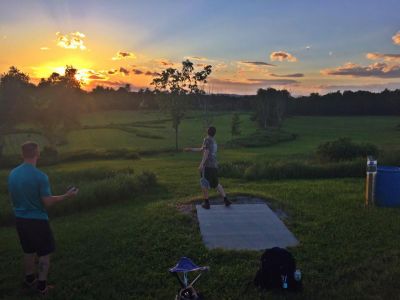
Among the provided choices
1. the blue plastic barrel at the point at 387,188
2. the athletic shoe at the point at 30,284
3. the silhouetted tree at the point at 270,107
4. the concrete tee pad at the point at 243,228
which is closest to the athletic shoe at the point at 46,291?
the athletic shoe at the point at 30,284

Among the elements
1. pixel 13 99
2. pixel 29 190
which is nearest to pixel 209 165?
pixel 29 190

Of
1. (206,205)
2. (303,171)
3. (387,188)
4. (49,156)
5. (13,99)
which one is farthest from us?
(13,99)

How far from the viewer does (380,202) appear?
38.0 ft

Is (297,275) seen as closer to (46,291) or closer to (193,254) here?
(193,254)

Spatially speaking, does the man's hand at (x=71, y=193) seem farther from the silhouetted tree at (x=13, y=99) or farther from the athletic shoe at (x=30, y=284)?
the silhouetted tree at (x=13, y=99)

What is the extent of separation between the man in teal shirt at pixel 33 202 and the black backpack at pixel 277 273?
9.22ft

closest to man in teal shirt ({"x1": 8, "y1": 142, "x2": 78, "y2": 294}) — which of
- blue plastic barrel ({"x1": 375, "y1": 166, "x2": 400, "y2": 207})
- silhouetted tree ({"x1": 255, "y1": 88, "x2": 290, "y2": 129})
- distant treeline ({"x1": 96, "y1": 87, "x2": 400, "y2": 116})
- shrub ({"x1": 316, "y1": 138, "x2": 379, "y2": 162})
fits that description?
blue plastic barrel ({"x1": 375, "y1": 166, "x2": 400, "y2": 207})

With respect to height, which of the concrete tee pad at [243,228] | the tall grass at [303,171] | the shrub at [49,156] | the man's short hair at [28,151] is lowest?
the shrub at [49,156]

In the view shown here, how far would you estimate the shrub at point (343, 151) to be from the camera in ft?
72.3

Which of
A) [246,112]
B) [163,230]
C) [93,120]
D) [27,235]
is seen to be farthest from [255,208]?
[246,112]

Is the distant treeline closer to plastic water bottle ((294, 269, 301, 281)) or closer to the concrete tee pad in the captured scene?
the concrete tee pad

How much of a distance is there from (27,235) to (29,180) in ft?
2.57

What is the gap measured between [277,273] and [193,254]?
6.30ft

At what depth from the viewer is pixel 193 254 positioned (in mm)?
7812
